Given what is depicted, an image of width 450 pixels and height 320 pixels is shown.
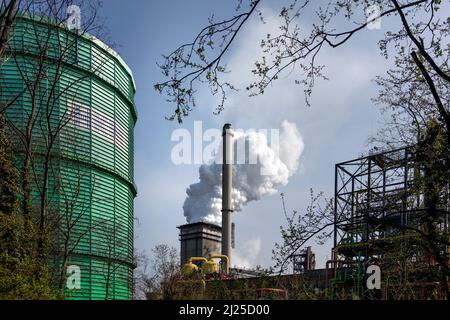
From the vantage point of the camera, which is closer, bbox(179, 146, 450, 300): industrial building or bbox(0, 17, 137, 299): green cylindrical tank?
bbox(179, 146, 450, 300): industrial building

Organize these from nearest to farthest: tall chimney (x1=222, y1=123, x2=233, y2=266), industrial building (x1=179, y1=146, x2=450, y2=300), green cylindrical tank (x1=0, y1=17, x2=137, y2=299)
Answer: industrial building (x1=179, y1=146, x2=450, y2=300), green cylindrical tank (x1=0, y1=17, x2=137, y2=299), tall chimney (x1=222, y1=123, x2=233, y2=266)

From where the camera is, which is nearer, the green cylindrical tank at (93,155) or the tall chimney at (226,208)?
the green cylindrical tank at (93,155)

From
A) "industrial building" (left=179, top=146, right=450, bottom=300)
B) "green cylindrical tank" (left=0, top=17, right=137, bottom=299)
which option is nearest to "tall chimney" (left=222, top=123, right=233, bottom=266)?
"industrial building" (left=179, top=146, right=450, bottom=300)

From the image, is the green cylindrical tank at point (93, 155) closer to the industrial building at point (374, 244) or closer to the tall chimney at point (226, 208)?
the industrial building at point (374, 244)

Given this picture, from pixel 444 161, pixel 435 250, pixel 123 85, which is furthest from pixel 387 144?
pixel 123 85

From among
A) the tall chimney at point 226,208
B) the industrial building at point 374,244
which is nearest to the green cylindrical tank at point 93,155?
the industrial building at point 374,244

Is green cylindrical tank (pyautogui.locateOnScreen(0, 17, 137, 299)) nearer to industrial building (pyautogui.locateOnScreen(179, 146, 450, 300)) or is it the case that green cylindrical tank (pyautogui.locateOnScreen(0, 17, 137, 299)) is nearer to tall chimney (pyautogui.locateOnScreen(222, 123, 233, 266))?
industrial building (pyautogui.locateOnScreen(179, 146, 450, 300))

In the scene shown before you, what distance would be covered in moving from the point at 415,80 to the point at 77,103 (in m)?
14.3

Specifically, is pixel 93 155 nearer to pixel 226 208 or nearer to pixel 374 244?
pixel 374 244

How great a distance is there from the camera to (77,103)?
19359mm

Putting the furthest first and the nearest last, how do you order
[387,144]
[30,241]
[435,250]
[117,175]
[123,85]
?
[123,85], [117,175], [30,241], [387,144], [435,250]

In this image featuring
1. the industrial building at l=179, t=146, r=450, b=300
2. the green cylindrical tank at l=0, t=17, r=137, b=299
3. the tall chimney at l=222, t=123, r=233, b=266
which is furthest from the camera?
the tall chimney at l=222, t=123, r=233, b=266

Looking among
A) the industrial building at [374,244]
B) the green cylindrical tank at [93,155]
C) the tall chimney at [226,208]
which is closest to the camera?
the industrial building at [374,244]
